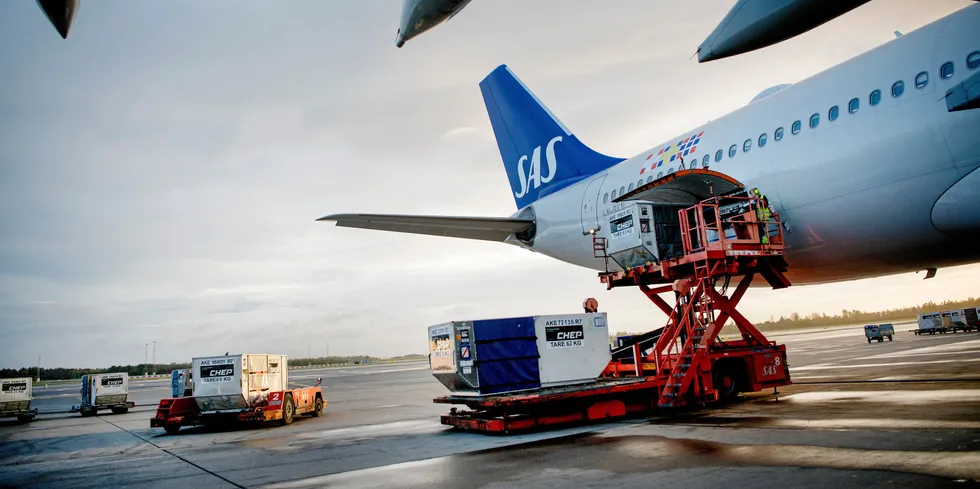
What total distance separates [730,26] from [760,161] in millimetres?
9566

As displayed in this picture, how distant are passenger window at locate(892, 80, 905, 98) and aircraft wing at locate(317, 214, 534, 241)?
967 cm

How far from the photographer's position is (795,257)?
512 inches

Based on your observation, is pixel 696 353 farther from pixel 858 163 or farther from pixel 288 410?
pixel 288 410

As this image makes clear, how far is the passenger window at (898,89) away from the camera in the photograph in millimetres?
9866

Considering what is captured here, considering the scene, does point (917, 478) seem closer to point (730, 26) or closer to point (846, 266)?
point (730, 26)

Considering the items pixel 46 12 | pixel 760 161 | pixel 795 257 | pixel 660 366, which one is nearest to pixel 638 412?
pixel 660 366

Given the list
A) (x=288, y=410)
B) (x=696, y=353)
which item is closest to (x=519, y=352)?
(x=696, y=353)

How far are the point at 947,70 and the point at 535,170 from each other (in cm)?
1326

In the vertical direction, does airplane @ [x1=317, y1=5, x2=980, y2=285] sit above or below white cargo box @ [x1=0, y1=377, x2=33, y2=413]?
above

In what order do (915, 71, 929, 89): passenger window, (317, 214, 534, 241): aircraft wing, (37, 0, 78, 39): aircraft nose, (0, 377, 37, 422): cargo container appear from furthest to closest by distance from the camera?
(0, 377, 37, 422): cargo container
(317, 214, 534, 241): aircraft wing
(915, 71, 929, 89): passenger window
(37, 0, 78, 39): aircraft nose

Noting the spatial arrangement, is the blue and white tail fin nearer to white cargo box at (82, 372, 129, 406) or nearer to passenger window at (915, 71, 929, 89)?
passenger window at (915, 71, 929, 89)

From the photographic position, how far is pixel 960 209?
366 inches

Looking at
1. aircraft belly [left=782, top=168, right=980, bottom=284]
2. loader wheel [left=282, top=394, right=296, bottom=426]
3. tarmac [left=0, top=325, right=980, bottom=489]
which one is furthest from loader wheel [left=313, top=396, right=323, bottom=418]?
aircraft belly [left=782, top=168, right=980, bottom=284]

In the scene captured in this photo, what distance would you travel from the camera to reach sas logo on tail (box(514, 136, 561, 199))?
67.4ft
